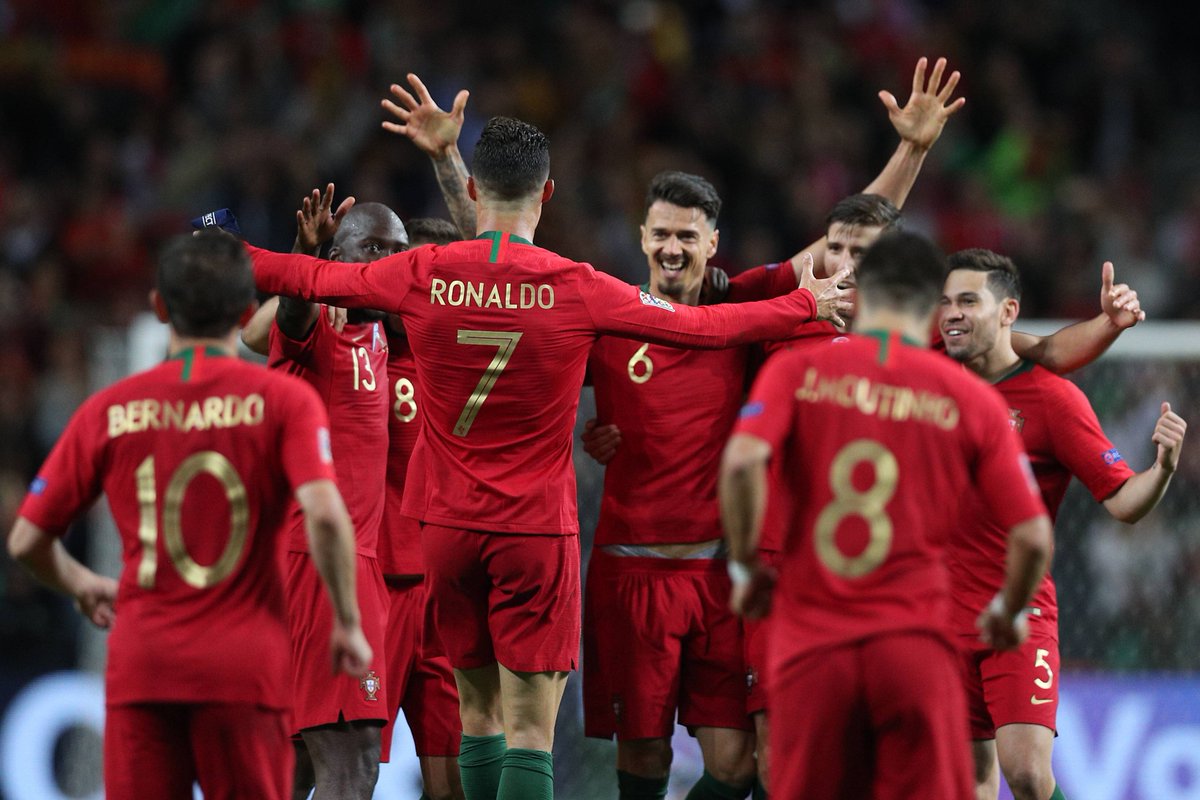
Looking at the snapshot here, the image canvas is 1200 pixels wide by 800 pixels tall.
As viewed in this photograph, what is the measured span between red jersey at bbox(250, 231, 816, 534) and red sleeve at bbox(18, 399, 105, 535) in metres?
1.28

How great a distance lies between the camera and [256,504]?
455cm

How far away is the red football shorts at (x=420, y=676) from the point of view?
6.61m

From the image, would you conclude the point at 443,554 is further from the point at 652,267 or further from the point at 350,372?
the point at 652,267

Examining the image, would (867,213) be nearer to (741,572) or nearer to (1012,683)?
(1012,683)

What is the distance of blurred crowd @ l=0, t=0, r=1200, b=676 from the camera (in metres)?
12.4

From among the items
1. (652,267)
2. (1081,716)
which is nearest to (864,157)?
(1081,716)

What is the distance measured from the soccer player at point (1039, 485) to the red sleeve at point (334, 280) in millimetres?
2308

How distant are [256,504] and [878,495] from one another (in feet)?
5.82

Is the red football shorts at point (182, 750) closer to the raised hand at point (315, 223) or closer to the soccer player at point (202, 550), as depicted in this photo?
the soccer player at point (202, 550)

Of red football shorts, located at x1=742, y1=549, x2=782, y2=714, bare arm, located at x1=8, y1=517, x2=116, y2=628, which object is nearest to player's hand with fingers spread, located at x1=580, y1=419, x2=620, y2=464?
red football shorts, located at x1=742, y1=549, x2=782, y2=714

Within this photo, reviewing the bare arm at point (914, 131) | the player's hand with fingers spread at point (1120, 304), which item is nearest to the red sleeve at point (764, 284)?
the bare arm at point (914, 131)

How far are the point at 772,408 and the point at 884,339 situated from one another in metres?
0.40

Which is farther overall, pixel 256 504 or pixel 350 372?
pixel 350 372

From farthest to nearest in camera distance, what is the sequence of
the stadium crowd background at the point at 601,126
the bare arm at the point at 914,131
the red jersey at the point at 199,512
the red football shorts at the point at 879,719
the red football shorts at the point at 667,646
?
1. the stadium crowd background at the point at 601,126
2. the bare arm at the point at 914,131
3. the red football shorts at the point at 667,646
4. the red jersey at the point at 199,512
5. the red football shorts at the point at 879,719
